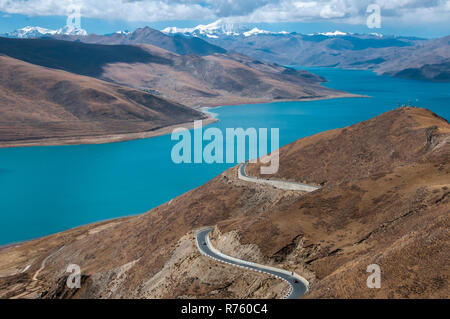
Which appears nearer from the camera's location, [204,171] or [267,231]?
[267,231]

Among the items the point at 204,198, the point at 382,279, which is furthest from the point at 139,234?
the point at 382,279

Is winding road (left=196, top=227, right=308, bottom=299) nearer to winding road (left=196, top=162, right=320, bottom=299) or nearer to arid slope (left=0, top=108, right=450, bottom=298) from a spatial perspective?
winding road (left=196, top=162, right=320, bottom=299)

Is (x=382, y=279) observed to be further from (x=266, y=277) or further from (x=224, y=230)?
(x=224, y=230)

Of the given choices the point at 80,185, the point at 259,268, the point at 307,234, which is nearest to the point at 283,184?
the point at 307,234

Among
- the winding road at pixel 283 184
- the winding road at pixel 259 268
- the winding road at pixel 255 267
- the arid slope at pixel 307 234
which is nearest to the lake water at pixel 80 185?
the arid slope at pixel 307 234

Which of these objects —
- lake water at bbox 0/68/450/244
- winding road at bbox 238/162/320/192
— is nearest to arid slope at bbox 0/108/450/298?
winding road at bbox 238/162/320/192
